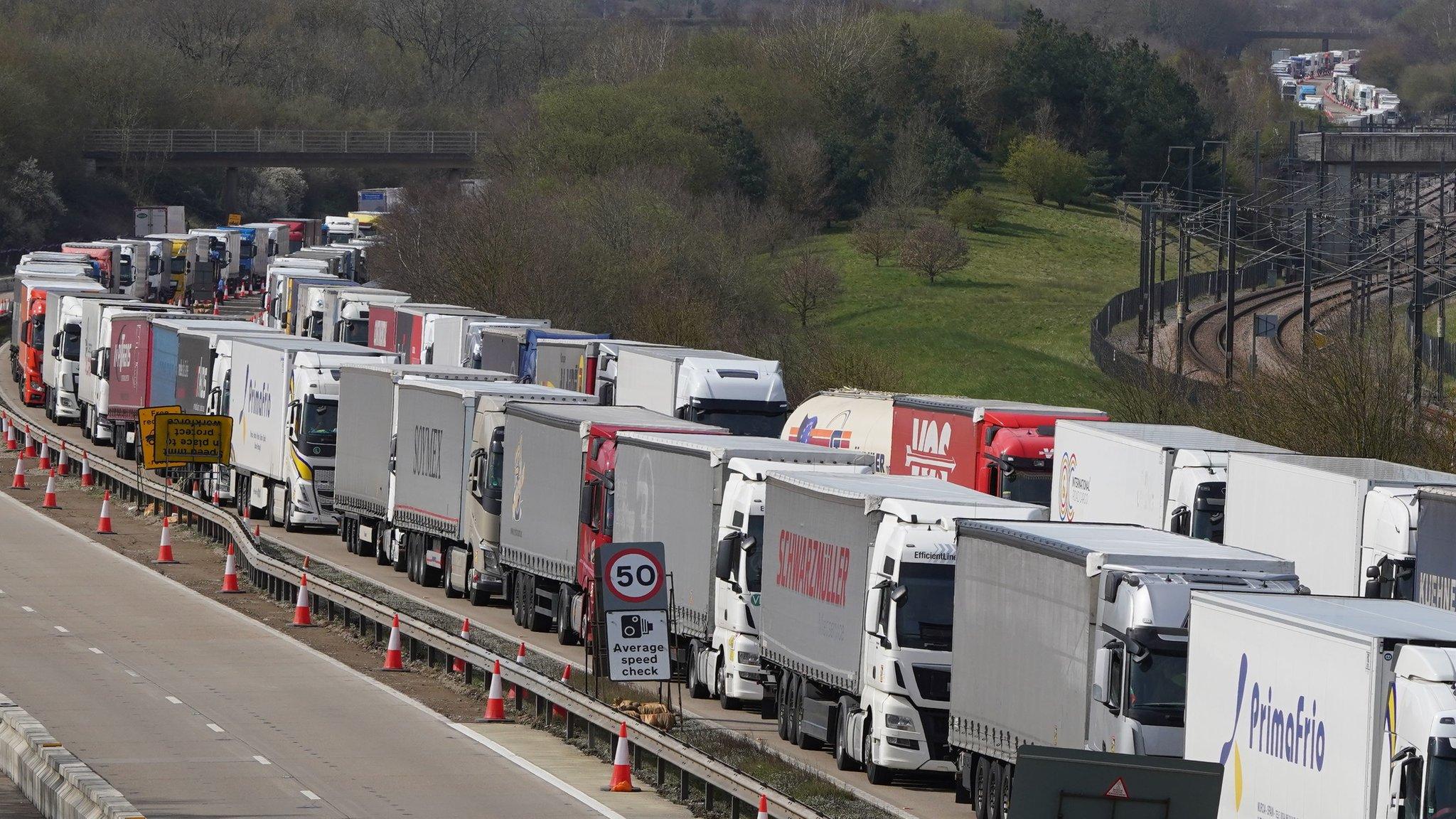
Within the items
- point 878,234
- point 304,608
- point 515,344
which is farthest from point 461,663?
point 878,234

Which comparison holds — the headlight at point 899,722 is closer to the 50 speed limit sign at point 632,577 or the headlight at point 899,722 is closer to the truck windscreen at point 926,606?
the truck windscreen at point 926,606

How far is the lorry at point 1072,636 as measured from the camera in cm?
1627

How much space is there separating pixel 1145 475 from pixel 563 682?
29.9 feet

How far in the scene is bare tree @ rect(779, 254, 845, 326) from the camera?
290 feet

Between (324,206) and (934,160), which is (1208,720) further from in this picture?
(324,206)

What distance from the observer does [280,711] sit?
22906 mm

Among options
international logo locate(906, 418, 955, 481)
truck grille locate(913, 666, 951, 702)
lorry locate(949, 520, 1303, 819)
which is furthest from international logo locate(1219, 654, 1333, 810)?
international logo locate(906, 418, 955, 481)

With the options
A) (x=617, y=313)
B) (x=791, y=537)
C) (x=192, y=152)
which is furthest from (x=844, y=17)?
(x=791, y=537)

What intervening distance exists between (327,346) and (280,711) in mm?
19179

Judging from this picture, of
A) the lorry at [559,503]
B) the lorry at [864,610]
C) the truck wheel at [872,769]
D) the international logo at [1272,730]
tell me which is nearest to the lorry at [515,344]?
the lorry at [559,503]

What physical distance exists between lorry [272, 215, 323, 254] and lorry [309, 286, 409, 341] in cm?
5039

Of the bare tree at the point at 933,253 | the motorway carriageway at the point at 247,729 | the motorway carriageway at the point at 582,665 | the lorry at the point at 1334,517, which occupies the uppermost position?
the bare tree at the point at 933,253

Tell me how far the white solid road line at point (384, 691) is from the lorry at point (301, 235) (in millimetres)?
80277

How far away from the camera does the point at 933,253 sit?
344 feet
